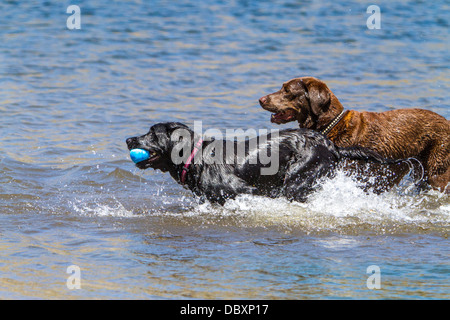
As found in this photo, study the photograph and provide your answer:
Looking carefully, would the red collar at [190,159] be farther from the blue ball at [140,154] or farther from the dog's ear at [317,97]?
the dog's ear at [317,97]

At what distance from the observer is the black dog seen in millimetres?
6449

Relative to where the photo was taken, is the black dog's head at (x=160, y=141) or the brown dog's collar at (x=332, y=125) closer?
the black dog's head at (x=160, y=141)

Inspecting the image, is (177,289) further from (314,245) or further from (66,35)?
(66,35)

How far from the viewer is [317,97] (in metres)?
6.87

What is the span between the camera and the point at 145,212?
6855mm

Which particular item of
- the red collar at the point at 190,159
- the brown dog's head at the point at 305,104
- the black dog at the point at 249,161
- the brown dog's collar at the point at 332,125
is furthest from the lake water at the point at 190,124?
the brown dog's head at the point at 305,104

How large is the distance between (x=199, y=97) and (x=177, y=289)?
788 centimetres

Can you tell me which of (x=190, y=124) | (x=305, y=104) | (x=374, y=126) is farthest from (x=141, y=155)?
(x=190, y=124)

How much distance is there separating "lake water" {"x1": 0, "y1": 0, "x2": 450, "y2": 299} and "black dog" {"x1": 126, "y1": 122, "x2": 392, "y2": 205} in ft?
0.54

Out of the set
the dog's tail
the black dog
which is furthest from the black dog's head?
the dog's tail

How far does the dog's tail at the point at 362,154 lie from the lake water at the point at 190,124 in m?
0.24

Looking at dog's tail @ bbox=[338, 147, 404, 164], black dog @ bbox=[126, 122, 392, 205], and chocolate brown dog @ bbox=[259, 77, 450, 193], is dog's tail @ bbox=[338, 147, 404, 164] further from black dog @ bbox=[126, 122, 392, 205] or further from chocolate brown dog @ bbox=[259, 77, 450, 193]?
chocolate brown dog @ bbox=[259, 77, 450, 193]

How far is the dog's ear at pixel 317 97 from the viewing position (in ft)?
22.5

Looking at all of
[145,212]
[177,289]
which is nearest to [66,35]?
[145,212]
